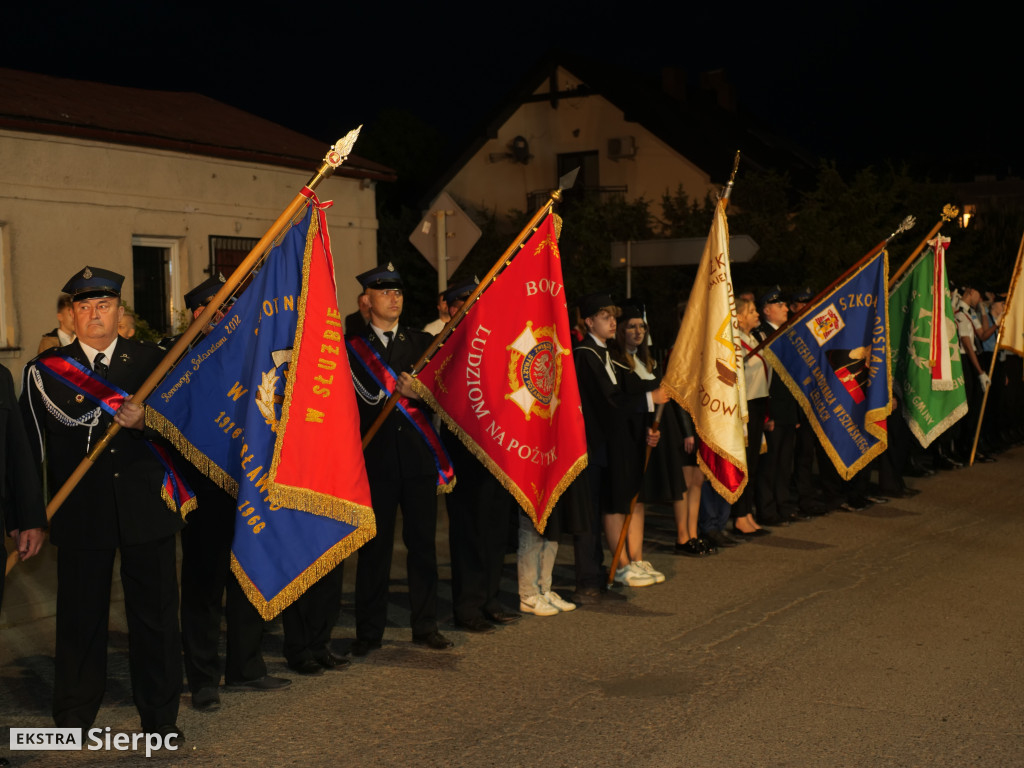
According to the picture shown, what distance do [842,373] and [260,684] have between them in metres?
6.13

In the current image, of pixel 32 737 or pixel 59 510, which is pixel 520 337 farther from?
pixel 32 737

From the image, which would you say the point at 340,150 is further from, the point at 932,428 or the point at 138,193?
the point at 138,193

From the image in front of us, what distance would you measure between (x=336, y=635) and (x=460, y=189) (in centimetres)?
2924

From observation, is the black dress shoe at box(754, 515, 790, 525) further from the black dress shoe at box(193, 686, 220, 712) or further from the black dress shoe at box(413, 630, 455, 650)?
the black dress shoe at box(193, 686, 220, 712)

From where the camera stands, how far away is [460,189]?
116 ft

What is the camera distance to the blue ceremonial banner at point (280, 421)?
17.9 ft

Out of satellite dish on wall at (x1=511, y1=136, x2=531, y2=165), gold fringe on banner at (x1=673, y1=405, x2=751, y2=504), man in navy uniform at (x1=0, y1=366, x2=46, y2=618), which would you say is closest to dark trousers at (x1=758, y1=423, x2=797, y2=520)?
gold fringe on banner at (x1=673, y1=405, x2=751, y2=504)

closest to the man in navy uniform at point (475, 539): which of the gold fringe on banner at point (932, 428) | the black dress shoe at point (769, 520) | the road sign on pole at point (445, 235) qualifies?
the black dress shoe at point (769, 520)

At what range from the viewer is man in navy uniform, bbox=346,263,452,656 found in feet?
21.4

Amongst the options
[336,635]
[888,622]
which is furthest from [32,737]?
[888,622]

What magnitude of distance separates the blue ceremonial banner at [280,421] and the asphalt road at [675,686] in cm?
72

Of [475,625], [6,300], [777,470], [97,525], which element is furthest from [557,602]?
[6,300]

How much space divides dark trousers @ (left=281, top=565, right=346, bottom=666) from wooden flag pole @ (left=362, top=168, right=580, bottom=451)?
80 cm

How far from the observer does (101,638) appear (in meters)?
5.18
